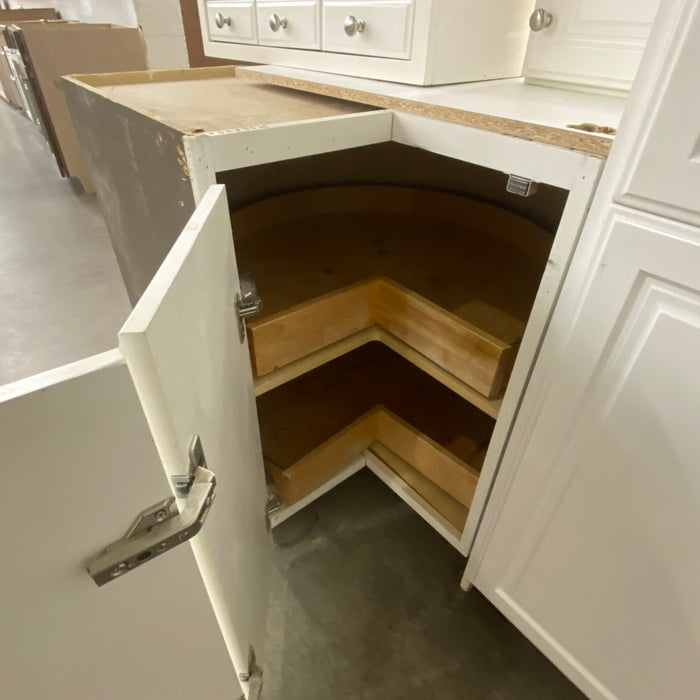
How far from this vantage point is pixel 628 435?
53cm

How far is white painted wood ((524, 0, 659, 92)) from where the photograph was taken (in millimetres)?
644

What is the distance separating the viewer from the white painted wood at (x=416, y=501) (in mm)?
952

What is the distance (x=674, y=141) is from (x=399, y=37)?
0.46 metres

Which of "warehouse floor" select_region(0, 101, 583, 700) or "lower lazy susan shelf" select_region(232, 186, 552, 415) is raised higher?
"lower lazy susan shelf" select_region(232, 186, 552, 415)

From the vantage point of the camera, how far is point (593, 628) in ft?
2.26

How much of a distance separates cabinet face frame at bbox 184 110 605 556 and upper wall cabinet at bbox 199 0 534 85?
0.42 ft

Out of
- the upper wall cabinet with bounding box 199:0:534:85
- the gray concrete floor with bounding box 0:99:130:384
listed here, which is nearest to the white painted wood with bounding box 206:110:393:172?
the upper wall cabinet with bounding box 199:0:534:85

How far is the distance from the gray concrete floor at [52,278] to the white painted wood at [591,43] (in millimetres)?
1528

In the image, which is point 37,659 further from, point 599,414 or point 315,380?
point 315,380

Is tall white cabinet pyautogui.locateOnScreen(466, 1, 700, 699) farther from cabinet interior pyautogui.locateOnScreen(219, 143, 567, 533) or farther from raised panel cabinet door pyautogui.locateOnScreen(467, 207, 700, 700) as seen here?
cabinet interior pyautogui.locateOnScreen(219, 143, 567, 533)

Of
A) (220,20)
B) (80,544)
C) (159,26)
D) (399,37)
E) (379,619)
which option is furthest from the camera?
(159,26)

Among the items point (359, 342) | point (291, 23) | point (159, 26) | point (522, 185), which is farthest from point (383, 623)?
point (159, 26)

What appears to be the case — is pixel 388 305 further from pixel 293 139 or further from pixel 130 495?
pixel 130 495

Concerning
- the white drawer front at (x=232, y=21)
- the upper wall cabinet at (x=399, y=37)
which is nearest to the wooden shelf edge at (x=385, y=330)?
the upper wall cabinet at (x=399, y=37)
